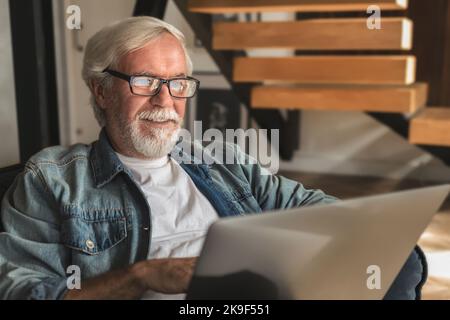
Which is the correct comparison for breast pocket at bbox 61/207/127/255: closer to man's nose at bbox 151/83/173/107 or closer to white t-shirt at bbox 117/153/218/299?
white t-shirt at bbox 117/153/218/299

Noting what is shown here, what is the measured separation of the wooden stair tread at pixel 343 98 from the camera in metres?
2.49

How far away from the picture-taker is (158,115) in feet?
3.60

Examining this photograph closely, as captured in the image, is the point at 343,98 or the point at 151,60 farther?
the point at 343,98

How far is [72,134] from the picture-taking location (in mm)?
1914

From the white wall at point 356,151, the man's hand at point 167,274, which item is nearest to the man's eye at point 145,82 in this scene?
the man's hand at point 167,274

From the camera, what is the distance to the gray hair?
3.46ft

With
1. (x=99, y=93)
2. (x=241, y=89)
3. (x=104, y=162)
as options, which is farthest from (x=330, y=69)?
(x=104, y=162)

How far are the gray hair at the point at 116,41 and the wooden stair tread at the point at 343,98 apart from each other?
1586mm

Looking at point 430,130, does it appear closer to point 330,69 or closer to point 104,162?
point 330,69

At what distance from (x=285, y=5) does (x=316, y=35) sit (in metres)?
0.21

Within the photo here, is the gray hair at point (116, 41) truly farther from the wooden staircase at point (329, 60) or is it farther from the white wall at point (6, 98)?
the wooden staircase at point (329, 60)

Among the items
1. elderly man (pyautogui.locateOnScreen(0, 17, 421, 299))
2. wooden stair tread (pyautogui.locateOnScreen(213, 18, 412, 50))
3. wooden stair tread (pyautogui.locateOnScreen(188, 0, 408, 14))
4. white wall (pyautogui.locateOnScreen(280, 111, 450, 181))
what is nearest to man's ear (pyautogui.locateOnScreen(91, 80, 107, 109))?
elderly man (pyautogui.locateOnScreen(0, 17, 421, 299))
